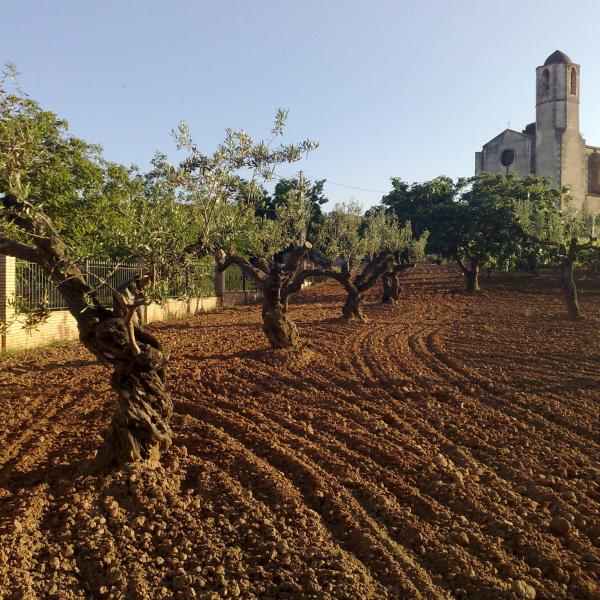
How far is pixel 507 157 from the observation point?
169 ft

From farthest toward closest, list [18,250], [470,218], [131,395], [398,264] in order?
[470,218] → [398,264] → [131,395] → [18,250]

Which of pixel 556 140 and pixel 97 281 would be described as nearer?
pixel 97 281

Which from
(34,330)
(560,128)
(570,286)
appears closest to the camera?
(34,330)

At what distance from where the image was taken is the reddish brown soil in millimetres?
4234

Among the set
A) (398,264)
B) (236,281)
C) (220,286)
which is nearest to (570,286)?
(398,264)

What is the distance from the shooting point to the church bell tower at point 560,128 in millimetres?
48938

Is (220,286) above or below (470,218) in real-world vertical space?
below

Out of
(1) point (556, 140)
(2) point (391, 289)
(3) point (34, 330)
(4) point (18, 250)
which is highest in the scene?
(1) point (556, 140)

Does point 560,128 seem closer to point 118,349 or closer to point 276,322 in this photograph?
point 276,322

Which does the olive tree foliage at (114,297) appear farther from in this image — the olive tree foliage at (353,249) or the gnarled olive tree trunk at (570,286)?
the gnarled olive tree trunk at (570,286)

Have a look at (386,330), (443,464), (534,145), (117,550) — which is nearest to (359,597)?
(117,550)

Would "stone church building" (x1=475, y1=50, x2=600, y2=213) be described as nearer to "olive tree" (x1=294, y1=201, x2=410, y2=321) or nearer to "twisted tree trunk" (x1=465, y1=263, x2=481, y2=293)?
"twisted tree trunk" (x1=465, y1=263, x2=481, y2=293)

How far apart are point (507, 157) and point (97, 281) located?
1777 inches

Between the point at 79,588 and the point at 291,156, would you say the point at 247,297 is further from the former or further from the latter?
the point at 79,588
